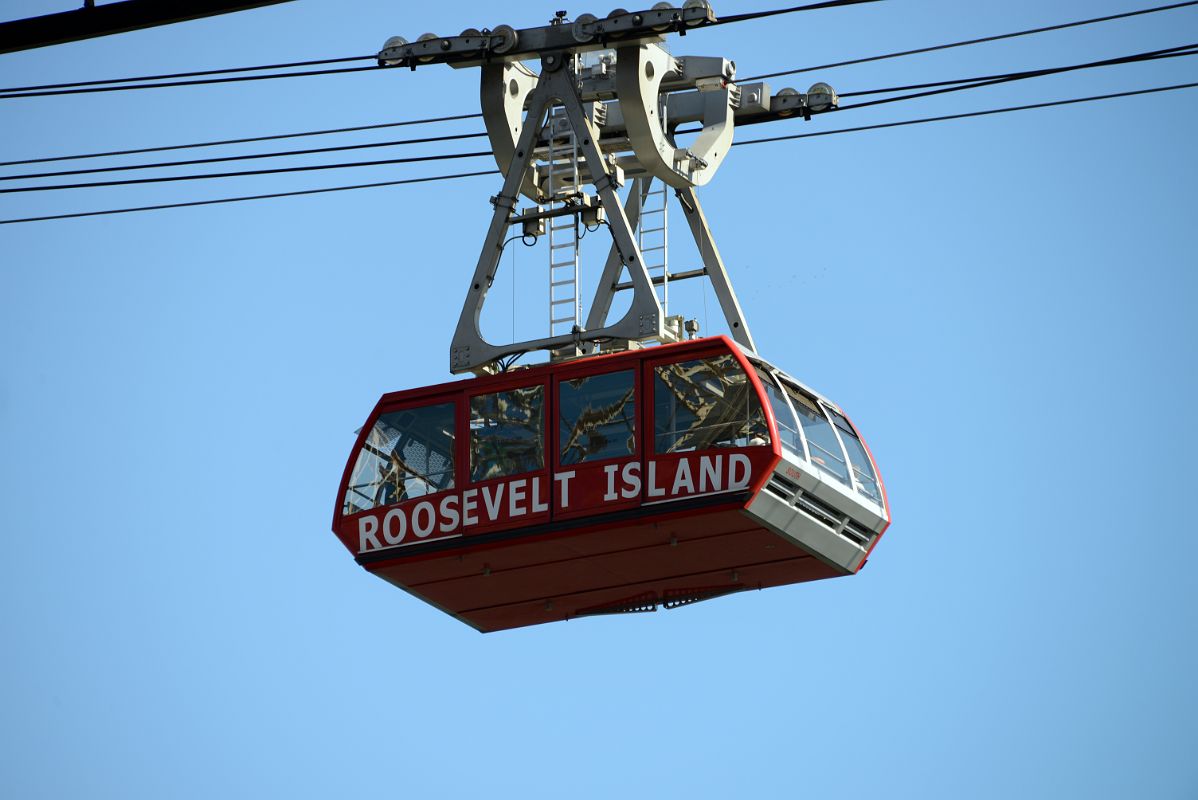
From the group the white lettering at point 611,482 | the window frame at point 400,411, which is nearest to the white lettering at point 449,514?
the window frame at point 400,411

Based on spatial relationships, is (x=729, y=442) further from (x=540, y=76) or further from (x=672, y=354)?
(x=540, y=76)

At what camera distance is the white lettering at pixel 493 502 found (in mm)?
31359

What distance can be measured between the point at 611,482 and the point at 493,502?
1.66 metres

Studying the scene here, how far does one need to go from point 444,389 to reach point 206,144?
550 cm

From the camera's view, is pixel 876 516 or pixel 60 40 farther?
pixel 876 516

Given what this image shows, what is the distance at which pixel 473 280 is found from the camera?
108 ft

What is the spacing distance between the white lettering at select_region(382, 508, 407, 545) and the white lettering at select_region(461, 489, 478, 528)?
0.94 m

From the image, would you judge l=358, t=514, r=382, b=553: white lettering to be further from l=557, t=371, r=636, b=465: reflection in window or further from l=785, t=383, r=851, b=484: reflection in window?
l=785, t=383, r=851, b=484: reflection in window

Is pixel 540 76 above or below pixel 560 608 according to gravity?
above

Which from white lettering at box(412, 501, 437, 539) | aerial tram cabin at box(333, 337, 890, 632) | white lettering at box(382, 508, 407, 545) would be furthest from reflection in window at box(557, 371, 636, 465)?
white lettering at box(382, 508, 407, 545)

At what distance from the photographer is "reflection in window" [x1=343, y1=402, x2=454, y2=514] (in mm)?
32094

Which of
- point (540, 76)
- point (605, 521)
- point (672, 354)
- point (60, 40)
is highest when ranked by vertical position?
point (540, 76)

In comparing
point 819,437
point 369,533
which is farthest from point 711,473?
point 369,533

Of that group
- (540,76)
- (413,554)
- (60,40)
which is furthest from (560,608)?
(60,40)
